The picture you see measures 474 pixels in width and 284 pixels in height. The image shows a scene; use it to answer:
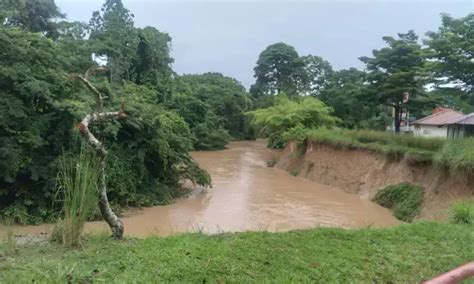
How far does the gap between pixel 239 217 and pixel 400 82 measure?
33.4 feet

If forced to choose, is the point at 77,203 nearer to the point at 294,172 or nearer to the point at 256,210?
the point at 256,210

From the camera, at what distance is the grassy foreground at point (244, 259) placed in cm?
302

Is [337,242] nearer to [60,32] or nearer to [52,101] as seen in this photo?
[52,101]

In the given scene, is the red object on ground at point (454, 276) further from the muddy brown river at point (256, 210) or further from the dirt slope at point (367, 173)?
the dirt slope at point (367, 173)

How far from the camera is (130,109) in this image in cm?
1143

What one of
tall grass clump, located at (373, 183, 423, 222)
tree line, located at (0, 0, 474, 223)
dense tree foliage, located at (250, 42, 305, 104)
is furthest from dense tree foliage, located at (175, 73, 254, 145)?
tall grass clump, located at (373, 183, 423, 222)

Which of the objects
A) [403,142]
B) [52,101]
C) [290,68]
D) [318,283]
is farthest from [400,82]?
[290,68]

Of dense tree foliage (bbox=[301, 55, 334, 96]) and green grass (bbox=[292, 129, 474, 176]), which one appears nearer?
green grass (bbox=[292, 129, 474, 176])

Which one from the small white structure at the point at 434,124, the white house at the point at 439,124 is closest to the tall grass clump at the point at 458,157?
the white house at the point at 439,124

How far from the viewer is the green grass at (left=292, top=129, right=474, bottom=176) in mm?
10156

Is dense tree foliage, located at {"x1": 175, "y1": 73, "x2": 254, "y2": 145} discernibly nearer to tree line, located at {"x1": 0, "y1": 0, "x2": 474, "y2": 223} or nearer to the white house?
tree line, located at {"x1": 0, "y1": 0, "x2": 474, "y2": 223}

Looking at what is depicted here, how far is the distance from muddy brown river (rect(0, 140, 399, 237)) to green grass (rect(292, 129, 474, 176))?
1.90 m

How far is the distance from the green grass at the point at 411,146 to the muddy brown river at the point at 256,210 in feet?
6.23

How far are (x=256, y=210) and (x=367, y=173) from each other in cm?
542
